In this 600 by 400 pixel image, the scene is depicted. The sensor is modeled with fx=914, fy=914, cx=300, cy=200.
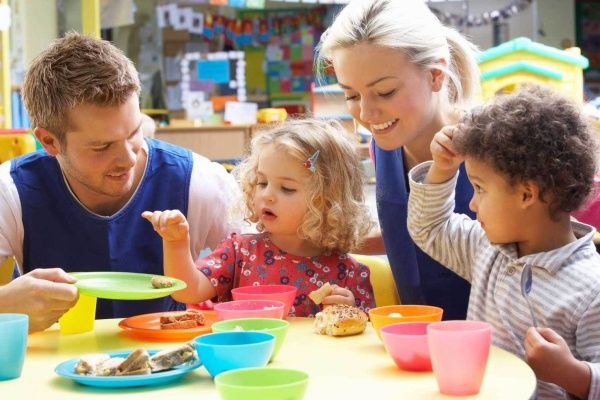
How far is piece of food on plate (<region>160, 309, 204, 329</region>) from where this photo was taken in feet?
5.30

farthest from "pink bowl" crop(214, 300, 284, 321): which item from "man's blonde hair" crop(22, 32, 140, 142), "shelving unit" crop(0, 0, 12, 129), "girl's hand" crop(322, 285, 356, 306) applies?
"shelving unit" crop(0, 0, 12, 129)

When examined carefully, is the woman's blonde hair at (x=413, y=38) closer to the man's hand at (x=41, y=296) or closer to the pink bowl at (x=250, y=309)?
the pink bowl at (x=250, y=309)

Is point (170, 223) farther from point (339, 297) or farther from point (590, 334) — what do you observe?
point (590, 334)

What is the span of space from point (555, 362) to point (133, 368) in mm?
626

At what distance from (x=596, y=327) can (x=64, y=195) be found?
4.15ft

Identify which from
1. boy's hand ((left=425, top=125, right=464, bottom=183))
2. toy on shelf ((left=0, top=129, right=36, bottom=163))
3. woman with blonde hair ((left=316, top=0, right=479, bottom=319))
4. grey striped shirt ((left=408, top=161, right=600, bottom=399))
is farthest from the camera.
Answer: toy on shelf ((left=0, top=129, right=36, bottom=163))

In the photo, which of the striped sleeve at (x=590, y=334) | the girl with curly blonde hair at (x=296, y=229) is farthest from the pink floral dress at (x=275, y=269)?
the striped sleeve at (x=590, y=334)

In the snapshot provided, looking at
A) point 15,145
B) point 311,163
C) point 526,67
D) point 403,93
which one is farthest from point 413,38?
point 526,67

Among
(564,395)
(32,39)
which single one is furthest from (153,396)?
(32,39)

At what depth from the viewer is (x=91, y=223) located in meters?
2.16

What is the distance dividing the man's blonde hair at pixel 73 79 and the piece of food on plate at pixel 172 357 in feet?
2.70

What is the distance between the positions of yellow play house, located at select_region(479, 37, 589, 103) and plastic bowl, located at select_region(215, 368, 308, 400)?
4.10 metres

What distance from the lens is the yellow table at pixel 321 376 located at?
122cm

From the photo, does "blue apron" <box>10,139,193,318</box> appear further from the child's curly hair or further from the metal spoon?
the metal spoon
